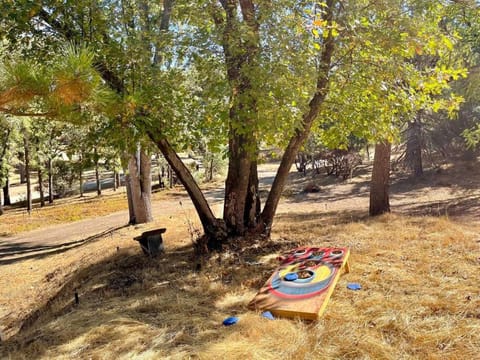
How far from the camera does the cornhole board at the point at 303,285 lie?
3.21 m

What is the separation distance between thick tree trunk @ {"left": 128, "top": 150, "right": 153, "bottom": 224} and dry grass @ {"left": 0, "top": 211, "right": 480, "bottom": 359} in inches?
184

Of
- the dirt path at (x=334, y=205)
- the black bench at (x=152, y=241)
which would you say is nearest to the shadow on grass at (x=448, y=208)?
the dirt path at (x=334, y=205)

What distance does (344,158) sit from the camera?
1953 cm

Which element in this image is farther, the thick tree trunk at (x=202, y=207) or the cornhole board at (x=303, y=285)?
the thick tree trunk at (x=202, y=207)

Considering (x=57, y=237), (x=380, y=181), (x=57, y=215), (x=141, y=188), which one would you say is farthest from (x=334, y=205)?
(x=57, y=215)

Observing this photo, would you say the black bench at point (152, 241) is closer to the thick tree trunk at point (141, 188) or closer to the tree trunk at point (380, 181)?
the thick tree trunk at point (141, 188)

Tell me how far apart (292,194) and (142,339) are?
48.4ft

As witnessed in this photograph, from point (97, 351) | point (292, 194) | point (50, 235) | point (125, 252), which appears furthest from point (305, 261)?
point (292, 194)

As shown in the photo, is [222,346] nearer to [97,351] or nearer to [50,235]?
[97,351]

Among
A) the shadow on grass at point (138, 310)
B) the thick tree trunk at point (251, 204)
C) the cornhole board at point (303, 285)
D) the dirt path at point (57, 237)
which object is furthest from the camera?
the dirt path at point (57, 237)

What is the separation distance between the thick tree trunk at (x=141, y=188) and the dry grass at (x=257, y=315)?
469cm

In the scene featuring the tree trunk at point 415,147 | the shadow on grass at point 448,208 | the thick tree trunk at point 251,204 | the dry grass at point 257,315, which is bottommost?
the shadow on grass at point 448,208

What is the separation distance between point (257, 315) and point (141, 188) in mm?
8249

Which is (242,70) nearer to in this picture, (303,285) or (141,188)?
(303,285)
